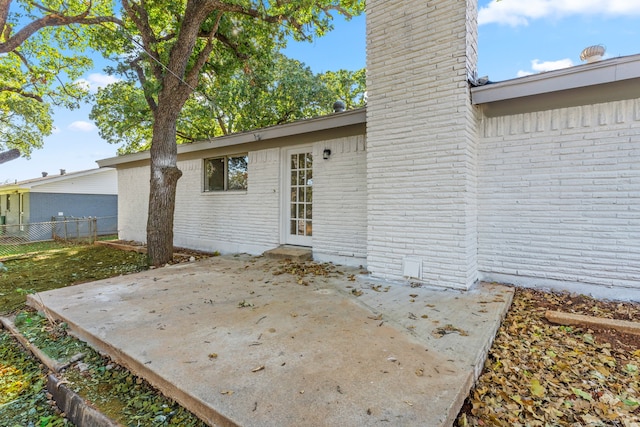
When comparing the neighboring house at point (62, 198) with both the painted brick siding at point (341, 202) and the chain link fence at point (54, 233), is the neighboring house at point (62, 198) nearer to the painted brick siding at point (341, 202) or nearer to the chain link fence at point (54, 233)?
the chain link fence at point (54, 233)

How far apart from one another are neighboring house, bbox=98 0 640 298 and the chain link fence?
440 inches

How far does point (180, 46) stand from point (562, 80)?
6.14 metres

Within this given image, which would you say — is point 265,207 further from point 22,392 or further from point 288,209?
point 22,392

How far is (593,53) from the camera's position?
3.84 meters

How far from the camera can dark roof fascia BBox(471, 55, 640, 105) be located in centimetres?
323

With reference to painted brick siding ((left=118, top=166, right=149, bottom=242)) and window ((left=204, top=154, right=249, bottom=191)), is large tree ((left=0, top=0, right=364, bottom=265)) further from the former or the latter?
painted brick siding ((left=118, top=166, right=149, bottom=242))

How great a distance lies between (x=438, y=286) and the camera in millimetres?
4020

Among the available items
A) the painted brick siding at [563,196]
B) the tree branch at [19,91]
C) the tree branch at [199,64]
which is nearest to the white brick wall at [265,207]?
the tree branch at [199,64]

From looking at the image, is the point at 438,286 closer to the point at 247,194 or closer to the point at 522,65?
the point at 247,194

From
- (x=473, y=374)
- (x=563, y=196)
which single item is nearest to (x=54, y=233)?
(x=473, y=374)

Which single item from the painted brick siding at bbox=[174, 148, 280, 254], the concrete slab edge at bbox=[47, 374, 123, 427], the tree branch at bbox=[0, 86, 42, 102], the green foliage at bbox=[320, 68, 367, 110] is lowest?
the concrete slab edge at bbox=[47, 374, 123, 427]

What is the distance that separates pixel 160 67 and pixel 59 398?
6170 millimetres

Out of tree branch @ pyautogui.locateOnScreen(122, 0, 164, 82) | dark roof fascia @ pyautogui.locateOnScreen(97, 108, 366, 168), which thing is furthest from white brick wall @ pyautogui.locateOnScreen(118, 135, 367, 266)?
tree branch @ pyautogui.locateOnScreen(122, 0, 164, 82)

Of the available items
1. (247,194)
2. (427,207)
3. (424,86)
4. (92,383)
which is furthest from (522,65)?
(92,383)
